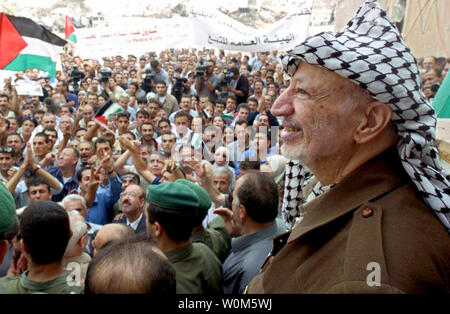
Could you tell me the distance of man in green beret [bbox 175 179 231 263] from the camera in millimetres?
2298

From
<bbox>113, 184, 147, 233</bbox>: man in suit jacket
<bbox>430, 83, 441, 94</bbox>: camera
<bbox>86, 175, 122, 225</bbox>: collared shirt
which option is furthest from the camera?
<bbox>430, 83, 441, 94</bbox>: camera

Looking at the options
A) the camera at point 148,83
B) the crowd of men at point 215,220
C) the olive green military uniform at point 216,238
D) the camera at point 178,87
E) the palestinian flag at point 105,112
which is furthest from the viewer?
the camera at point 148,83

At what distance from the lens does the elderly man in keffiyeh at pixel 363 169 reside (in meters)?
0.89

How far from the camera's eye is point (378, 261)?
0.87 m

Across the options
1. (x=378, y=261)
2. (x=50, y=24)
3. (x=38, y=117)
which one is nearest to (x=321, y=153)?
(x=378, y=261)

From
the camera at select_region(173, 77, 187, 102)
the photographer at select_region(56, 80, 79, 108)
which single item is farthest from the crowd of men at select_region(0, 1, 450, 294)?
the camera at select_region(173, 77, 187, 102)

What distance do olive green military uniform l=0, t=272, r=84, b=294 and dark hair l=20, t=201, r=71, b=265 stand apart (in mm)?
92

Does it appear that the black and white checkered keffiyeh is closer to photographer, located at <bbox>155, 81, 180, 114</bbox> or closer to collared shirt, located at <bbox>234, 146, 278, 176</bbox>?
collared shirt, located at <bbox>234, 146, 278, 176</bbox>

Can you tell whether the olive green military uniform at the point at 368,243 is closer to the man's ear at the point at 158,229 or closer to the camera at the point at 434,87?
the man's ear at the point at 158,229

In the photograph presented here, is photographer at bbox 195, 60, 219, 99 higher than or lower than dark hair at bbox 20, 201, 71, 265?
lower

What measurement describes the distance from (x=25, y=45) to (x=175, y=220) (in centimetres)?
471

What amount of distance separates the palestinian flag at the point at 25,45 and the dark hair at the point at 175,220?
4.45 m

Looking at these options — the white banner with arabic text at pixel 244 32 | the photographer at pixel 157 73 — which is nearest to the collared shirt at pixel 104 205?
the white banner with arabic text at pixel 244 32

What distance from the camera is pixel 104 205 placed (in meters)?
3.58
